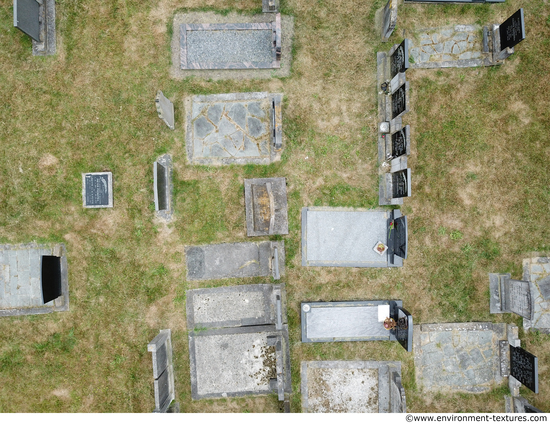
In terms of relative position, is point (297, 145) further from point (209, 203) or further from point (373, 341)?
point (373, 341)

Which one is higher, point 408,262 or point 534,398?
point 408,262

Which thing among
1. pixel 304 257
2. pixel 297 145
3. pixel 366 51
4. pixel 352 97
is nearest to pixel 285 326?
pixel 304 257

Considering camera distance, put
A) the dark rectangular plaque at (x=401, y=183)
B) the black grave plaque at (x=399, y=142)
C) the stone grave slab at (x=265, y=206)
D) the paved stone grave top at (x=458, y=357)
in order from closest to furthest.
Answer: the dark rectangular plaque at (x=401, y=183)
the black grave plaque at (x=399, y=142)
the stone grave slab at (x=265, y=206)
the paved stone grave top at (x=458, y=357)

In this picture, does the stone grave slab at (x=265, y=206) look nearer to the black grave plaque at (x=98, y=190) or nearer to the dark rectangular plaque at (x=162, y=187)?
the dark rectangular plaque at (x=162, y=187)

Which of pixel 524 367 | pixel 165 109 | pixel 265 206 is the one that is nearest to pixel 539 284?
pixel 524 367

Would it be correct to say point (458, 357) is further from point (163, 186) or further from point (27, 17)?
point (27, 17)

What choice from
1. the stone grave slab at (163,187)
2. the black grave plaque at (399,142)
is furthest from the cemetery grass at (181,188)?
the black grave plaque at (399,142)
